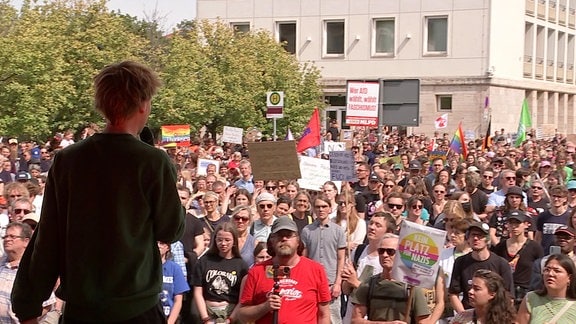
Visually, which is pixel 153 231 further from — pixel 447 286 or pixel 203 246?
pixel 203 246

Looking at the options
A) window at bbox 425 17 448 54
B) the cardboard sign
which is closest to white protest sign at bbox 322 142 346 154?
the cardboard sign

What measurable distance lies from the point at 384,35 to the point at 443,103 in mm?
4808

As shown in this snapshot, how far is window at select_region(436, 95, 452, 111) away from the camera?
54594 millimetres

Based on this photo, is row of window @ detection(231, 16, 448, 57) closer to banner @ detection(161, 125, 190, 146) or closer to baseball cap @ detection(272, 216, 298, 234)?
banner @ detection(161, 125, 190, 146)

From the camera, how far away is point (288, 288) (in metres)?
7.39

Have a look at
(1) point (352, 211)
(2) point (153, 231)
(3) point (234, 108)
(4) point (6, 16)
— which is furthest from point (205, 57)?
(2) point (153, 231)

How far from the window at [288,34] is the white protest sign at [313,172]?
1619 inches

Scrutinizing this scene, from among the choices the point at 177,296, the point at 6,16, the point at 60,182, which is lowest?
the point at 177,296

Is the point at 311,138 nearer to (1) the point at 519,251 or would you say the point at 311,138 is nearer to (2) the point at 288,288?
(1) the point at 519,251

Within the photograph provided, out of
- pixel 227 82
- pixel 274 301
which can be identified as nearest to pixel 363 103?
pixel 274 301

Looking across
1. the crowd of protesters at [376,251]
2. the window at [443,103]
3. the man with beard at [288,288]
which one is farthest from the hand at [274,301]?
the window at [443,103]

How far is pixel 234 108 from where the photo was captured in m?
39.8

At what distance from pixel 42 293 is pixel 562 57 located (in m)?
66.2

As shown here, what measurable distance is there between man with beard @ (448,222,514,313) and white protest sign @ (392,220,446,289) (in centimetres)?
161
